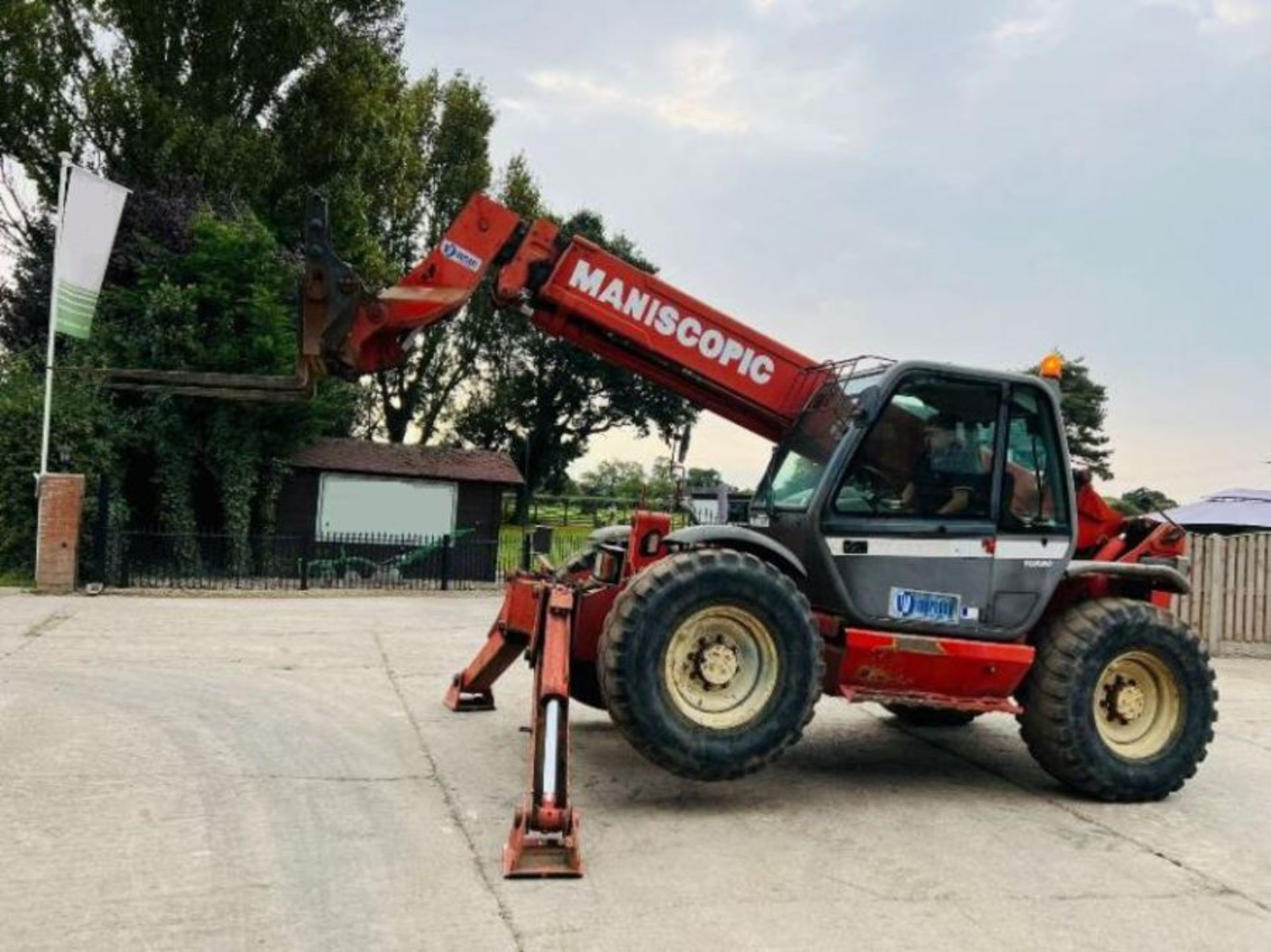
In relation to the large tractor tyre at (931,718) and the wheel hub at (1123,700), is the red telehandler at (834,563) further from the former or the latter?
the large tractor tyre at (931,718)

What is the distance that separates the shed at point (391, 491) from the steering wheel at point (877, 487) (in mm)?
17923

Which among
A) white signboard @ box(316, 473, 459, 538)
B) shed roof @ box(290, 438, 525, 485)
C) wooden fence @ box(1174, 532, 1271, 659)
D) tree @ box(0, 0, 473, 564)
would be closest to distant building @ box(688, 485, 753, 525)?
wooden fence @ box(1174, 532, 1271, 659)

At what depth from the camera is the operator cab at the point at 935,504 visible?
6145mm

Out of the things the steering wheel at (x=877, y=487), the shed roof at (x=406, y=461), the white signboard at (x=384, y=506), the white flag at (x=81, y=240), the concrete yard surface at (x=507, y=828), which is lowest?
the concrete yard surface at (x=507, y=828)

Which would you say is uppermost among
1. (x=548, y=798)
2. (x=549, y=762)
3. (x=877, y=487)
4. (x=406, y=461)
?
(x=406, y=461)

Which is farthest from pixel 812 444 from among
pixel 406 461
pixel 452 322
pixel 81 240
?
pixel 452 322

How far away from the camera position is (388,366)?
681 cm

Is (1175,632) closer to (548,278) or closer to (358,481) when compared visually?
(548,278)

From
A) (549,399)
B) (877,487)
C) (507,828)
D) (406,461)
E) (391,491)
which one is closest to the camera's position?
(507,828)

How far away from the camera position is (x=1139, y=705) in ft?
21.3

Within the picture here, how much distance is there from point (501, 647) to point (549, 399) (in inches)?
1388

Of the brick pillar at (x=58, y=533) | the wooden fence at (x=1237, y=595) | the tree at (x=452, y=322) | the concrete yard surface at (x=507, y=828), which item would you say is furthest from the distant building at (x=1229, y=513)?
the tree at (x=452, y=322)

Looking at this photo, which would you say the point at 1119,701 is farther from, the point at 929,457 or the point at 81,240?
the point at 81,240

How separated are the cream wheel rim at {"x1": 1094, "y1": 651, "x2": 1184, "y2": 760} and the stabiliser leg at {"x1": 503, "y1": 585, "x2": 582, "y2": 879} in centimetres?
325
